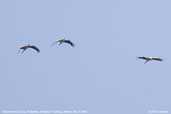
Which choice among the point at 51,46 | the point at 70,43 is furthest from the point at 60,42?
the point at 51,46

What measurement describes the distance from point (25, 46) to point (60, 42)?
5883 mm

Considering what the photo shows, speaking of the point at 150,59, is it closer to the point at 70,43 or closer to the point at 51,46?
the point at 70,43

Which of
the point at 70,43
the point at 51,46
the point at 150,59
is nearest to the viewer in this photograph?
the point at 51,46

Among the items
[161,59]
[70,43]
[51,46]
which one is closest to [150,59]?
[161,59]

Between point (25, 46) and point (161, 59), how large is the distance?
72.0ft

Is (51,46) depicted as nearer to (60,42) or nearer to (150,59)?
(60,42)

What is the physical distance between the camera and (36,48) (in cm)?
10519

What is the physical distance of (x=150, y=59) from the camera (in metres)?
112

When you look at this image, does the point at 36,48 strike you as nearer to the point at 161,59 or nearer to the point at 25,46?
the point at 25,46

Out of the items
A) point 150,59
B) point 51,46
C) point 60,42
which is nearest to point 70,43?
point 60,42

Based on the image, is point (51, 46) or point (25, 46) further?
point (25, 46)

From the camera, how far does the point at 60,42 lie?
4154 inches

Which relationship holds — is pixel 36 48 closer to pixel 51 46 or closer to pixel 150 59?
pixel 51 46

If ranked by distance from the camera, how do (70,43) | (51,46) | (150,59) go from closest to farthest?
(51,46) < (70,43) < (150,59)
